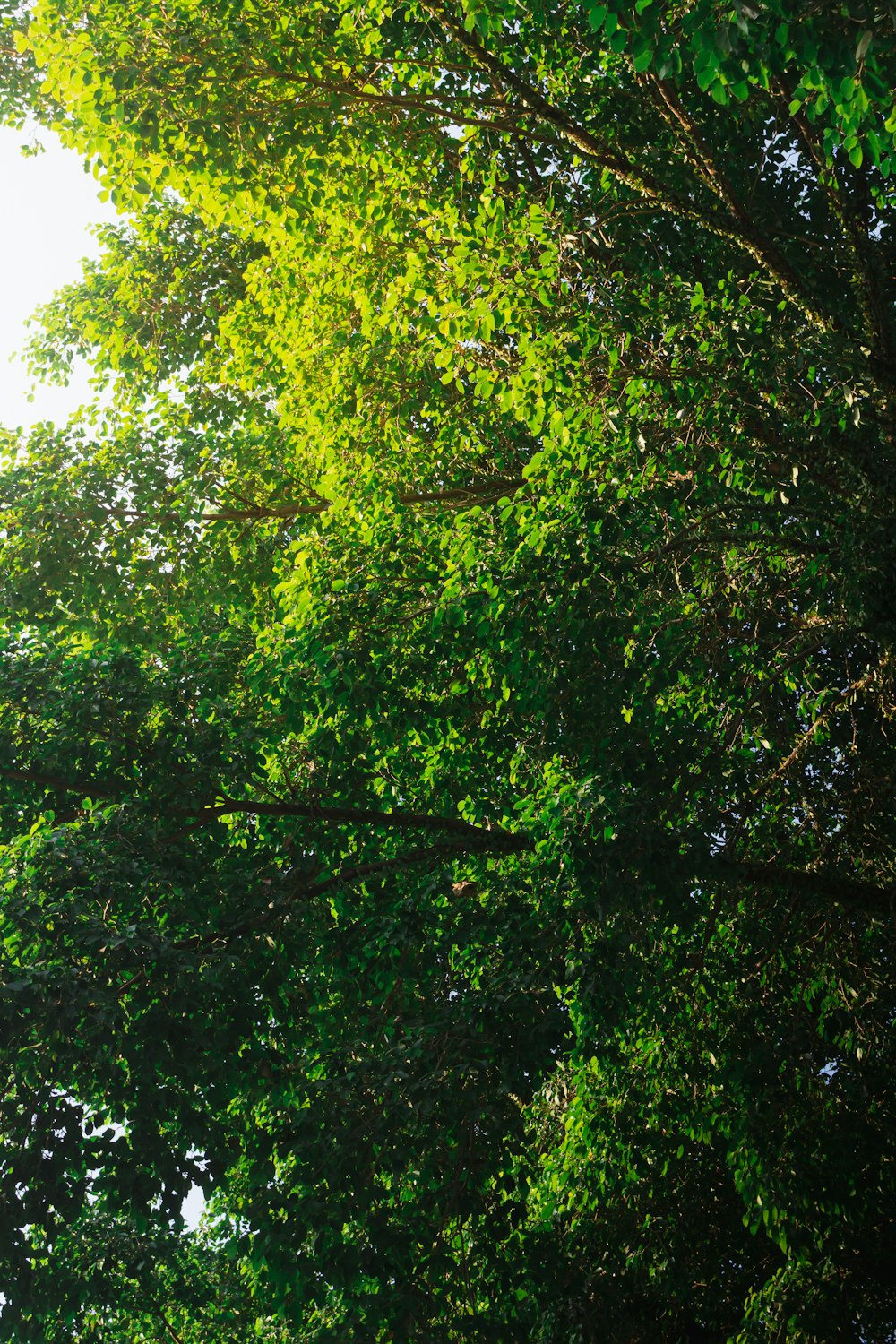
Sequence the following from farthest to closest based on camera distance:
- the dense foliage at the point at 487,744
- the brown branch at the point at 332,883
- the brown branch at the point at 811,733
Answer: the brown branch at the point at 811,733 < the brown branch at the point at 332,883 < the dense foliage at the point at 487,744

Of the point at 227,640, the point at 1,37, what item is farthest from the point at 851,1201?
the point at 1,37

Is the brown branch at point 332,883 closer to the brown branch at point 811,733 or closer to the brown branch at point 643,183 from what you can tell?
the brown branch at point 811,733

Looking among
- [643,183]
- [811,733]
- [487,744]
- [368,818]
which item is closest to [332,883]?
[368,818]

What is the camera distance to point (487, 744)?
27.6 ft

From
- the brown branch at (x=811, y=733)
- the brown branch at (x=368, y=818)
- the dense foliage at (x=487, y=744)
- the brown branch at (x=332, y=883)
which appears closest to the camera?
the dense foliage at (x=487, y=744)

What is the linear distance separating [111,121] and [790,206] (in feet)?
17.7

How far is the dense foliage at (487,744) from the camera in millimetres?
6500

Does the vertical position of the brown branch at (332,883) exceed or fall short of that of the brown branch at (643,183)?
it falls short

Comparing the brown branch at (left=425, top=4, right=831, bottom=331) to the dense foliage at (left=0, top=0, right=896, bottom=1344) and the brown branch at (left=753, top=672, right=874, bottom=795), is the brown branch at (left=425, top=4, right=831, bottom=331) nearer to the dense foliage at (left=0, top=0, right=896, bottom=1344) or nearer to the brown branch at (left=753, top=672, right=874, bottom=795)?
the dense foliage at (left=0, top=0, right=896, bottom=1344)

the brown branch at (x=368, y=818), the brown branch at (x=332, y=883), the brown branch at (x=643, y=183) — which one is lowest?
the brown branch at (x=332, y=883)

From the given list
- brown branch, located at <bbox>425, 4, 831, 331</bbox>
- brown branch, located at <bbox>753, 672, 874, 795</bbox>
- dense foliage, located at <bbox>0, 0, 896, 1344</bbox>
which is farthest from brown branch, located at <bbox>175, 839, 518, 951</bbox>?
brown branch, located at <bbox>425, 4, 831, 331</bbox>

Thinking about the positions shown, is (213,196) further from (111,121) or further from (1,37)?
(1,37)

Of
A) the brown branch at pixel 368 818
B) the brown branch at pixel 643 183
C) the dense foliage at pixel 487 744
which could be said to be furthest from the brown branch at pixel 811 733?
the brown branch at pixel 643 183

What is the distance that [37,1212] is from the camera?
19.9 feet
